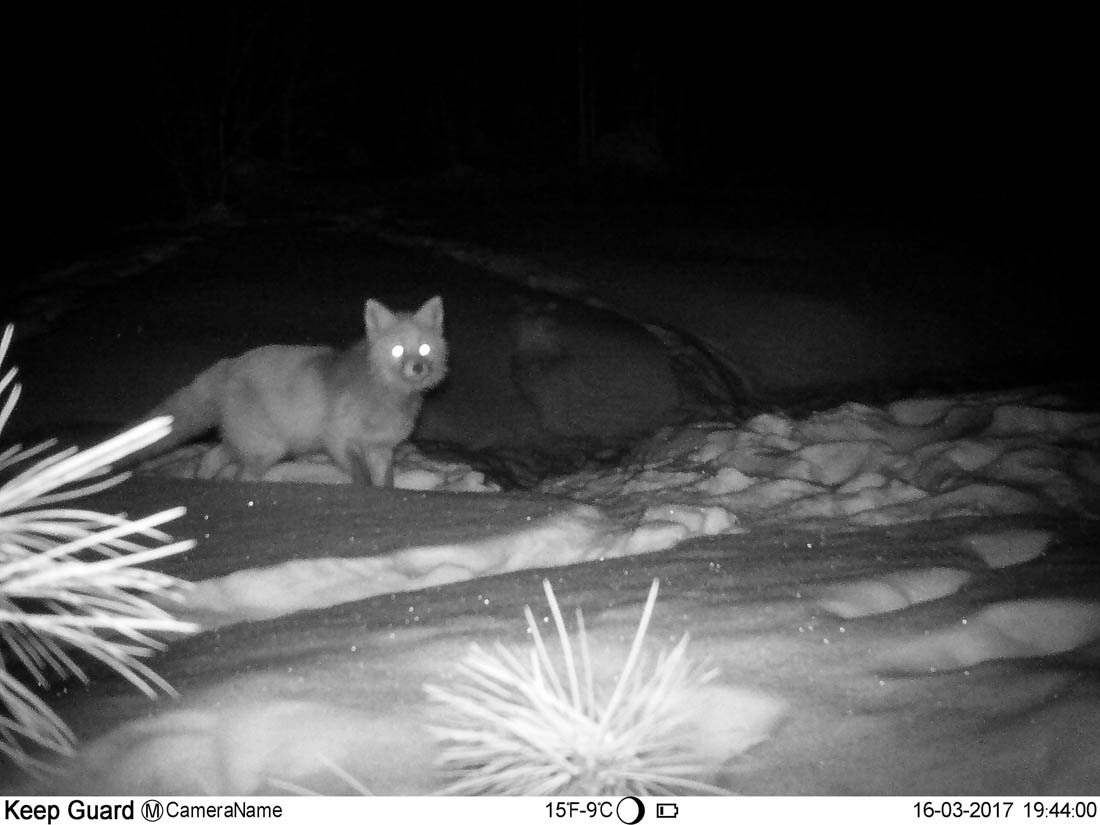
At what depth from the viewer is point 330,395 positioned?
4.82m

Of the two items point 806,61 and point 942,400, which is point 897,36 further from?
point 942,400

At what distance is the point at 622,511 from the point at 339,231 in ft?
32.6

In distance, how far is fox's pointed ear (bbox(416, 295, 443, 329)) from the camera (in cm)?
482

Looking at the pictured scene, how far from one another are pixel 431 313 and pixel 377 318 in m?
0.36

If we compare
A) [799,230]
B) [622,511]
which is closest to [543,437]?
[622,511]

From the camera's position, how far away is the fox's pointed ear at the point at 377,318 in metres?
4.71

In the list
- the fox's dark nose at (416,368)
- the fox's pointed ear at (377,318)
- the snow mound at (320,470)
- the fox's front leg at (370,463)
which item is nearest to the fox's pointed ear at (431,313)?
the fox's pointed ear at (377,318)

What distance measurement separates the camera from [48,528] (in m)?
1.41

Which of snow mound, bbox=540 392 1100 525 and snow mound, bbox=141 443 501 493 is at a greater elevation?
snow mound, bbox=540 392 1100 525

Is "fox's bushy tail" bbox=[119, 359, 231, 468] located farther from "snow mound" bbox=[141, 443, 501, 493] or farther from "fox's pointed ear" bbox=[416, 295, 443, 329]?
"fox's pointed ear" bbox=[416, 295, 443, 329]

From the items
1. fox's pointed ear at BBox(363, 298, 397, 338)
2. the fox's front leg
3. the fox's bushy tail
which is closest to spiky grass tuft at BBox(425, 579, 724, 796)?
the fox's front leg

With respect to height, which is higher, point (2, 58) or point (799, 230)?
point (2, 58)

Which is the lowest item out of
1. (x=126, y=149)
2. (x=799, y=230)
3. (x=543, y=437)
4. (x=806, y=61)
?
(x=543, y=437)

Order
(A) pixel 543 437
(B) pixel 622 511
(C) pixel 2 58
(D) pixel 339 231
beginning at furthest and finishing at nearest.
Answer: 1. (C) pixel 2 58
2. (D) pixel 339 231
3. (A) pixel 543 437
4. (B) pixel 622 511
